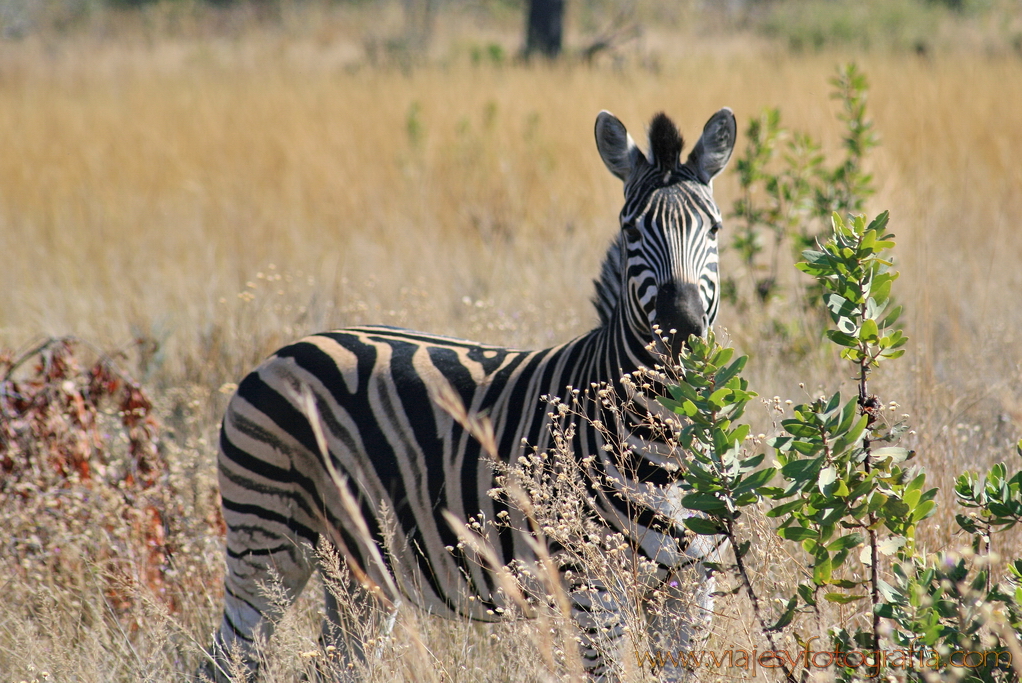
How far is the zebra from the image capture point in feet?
6.93

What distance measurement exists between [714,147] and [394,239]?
4355mm

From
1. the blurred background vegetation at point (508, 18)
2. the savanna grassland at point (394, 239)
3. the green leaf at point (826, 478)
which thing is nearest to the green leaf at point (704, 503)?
the green leaf at point (826, 478)

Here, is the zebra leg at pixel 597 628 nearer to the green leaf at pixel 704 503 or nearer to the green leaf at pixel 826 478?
the green leaf at pixel 704 503

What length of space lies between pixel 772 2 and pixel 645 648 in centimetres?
2716

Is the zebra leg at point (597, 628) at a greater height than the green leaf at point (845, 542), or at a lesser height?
lesser

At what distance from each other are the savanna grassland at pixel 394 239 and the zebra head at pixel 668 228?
2.11ft

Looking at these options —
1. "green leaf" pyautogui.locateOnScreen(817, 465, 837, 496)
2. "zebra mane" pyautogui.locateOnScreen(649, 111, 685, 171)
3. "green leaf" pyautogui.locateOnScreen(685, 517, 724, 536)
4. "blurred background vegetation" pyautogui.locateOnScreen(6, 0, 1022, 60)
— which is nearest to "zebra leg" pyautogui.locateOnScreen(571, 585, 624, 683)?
"green leaf" pyautogui.locateOnScreen(685, 517, 724, 536)

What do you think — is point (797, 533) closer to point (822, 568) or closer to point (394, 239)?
point (822, 568)

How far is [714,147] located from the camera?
7.68 ft

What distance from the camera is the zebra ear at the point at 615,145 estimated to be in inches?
92.0

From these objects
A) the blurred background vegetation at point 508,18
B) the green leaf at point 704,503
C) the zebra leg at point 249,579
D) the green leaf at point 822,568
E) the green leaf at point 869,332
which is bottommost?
the zebra leg at point 249,579

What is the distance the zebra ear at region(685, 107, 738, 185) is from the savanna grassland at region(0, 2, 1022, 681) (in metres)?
0.91

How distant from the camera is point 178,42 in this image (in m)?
21.3

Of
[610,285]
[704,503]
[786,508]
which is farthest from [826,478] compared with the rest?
[610,285]
